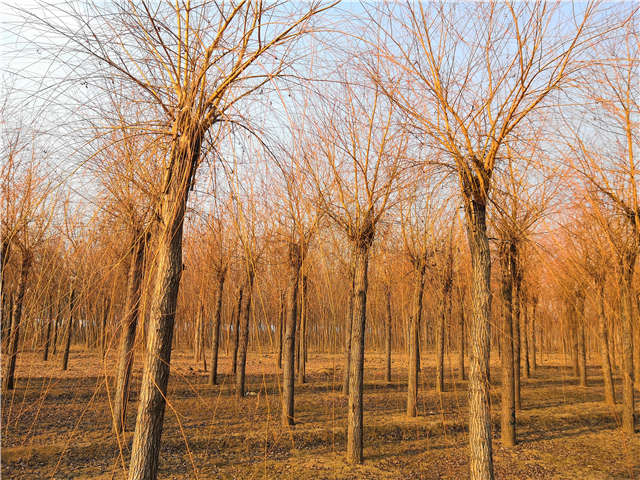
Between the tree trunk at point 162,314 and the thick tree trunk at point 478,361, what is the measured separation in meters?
2.44

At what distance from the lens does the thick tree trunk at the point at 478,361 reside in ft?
11.8

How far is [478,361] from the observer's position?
3494mm

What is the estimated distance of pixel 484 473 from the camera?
363 centimetres

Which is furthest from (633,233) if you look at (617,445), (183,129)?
(183,129)

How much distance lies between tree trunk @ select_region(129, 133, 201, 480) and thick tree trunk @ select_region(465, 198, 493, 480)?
8.01ft

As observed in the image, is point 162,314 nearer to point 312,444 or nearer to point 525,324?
point 312,444

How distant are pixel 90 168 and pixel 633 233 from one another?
6.35 metres

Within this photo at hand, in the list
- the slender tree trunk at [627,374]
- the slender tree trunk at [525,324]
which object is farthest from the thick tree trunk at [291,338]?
the slender tree trunk at [627,374]

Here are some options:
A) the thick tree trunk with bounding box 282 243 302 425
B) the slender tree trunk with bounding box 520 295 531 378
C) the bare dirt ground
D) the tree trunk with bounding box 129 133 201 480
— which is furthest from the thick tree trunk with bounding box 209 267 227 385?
the tree trunk with bounding box 129 133 201 480

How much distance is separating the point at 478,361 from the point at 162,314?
2646 millimetres

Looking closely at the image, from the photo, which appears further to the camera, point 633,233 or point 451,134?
point 633,233

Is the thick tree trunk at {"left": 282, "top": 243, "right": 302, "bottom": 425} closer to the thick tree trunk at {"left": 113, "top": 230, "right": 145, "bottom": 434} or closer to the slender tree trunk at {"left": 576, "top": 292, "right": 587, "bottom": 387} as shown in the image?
the slender tree trunk at {"left": 576, "top": 292, "right": 587, "bottom": 387}

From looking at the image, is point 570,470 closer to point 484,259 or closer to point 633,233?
point 633,233

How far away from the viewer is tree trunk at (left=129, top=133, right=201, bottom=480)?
199cm
